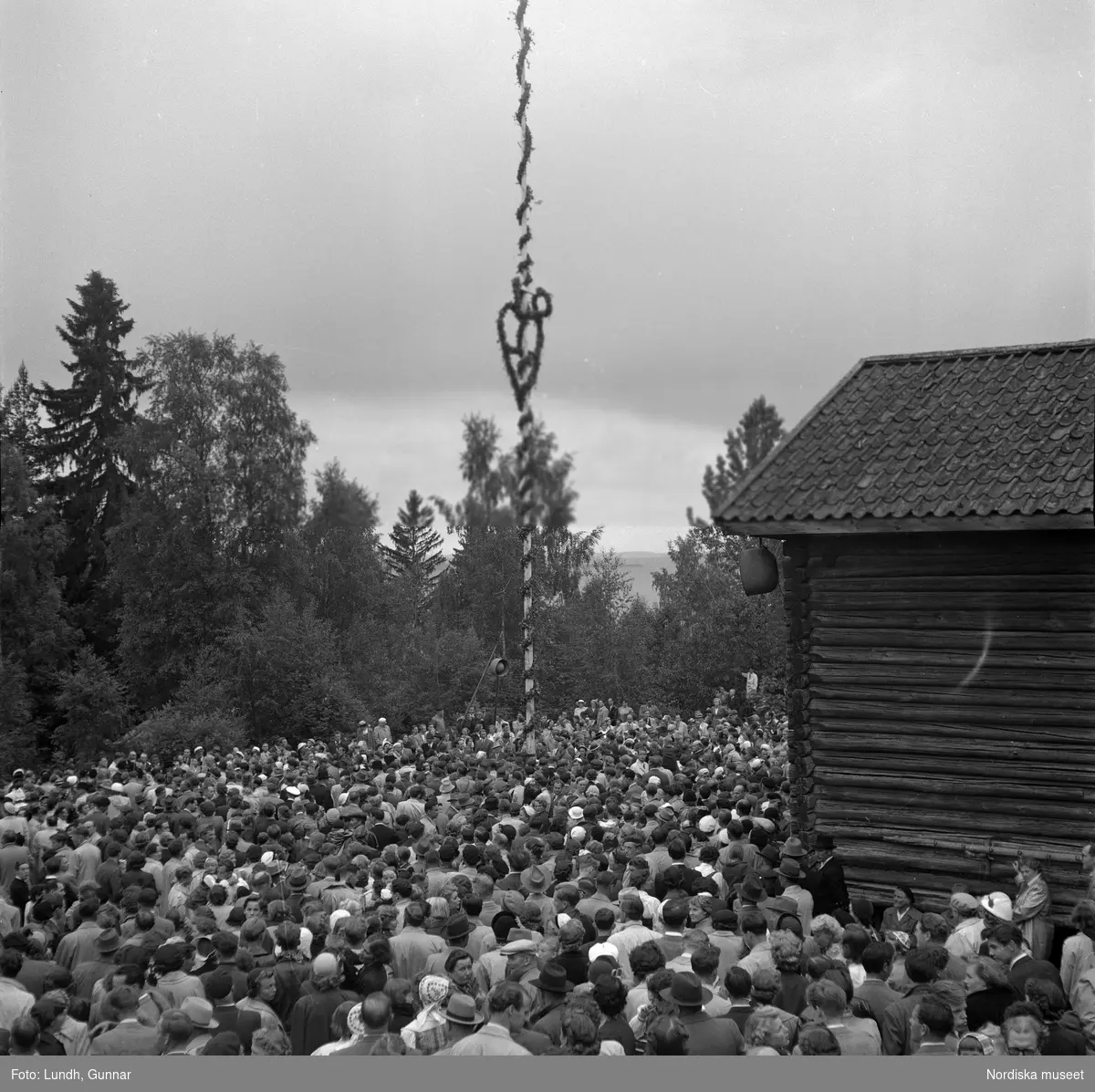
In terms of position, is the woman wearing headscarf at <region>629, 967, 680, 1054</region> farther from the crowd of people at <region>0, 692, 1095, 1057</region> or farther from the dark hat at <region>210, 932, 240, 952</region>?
the dark hat at <region>210, 932, 240, 952</region>

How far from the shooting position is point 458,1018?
20.1 ft

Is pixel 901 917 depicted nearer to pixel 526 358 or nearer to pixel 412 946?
pixel 412 946

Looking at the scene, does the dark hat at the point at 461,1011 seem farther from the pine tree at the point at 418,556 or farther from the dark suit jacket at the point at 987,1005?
the pine tree at the point at 418,556

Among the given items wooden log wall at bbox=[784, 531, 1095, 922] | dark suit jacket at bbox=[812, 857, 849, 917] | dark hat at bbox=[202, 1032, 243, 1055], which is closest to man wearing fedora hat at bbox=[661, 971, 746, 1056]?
dark hat at bbox=[202, 1032, 243, 1055]

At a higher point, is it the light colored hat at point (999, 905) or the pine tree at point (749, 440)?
the pine tree at point (749, 440)

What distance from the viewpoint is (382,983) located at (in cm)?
707

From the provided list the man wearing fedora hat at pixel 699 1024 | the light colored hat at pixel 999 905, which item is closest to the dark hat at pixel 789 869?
the light colored hat at pixel 999 905

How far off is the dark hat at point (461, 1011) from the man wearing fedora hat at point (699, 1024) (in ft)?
3.35

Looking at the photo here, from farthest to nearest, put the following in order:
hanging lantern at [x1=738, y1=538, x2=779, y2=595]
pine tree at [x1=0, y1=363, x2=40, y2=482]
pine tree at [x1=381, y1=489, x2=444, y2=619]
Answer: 1. pine tree at [x1=381, y1=489, x2=444, y2=619]
2. pine tree at [x1=0, y1=363, x2=40, y2=482]
3. hanging lantern at [x1=738, y1=538, x2=779, y2=595]

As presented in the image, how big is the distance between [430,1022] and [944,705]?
7100 mm

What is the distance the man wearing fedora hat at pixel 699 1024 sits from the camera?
5.93 meters

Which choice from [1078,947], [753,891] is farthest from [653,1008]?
[1078,947]

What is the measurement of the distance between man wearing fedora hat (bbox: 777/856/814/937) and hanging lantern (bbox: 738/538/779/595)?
3087 mm

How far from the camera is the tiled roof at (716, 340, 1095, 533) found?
10773 millimetres
